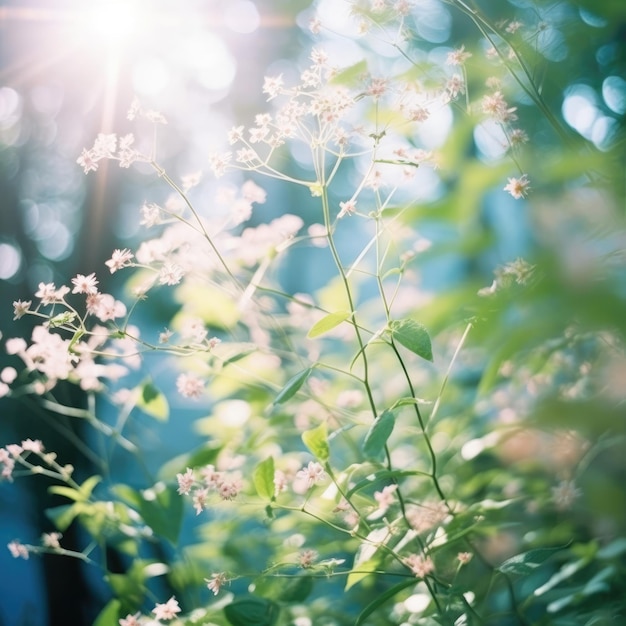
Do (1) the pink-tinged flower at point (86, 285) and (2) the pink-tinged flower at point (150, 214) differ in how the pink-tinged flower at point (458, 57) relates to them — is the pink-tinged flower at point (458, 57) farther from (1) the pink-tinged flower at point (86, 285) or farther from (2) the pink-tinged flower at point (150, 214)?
(1) the pink-tinged flower at point (86, 285)

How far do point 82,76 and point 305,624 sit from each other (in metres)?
2.95

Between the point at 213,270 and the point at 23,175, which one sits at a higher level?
the point at 23,175

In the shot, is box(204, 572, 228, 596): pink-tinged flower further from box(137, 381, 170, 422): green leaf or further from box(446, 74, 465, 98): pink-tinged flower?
box(446, 74, 465, 98): pink-tinged flower

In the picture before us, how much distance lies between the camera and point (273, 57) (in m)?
3.75

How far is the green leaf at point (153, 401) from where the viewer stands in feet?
3.67

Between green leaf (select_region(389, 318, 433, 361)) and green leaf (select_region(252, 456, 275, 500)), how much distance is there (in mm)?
225

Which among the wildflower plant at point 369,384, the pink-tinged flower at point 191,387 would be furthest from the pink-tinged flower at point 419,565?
the pink-tinged flower at point 191,387

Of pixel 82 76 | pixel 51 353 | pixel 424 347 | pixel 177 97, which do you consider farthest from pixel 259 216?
pixel 424 347

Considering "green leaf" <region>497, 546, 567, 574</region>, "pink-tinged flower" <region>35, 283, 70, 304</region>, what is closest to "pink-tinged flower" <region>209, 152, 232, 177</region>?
"pink-tinged flower" <region>35, 283, 70, 304</region>

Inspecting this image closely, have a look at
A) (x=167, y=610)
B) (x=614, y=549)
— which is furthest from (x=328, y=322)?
(x=614, y=549)

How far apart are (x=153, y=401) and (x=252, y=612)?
39 centimetres

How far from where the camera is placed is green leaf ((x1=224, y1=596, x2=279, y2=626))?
87 cm

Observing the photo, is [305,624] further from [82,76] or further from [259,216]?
[259,216]

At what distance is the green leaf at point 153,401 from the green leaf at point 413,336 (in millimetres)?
492
